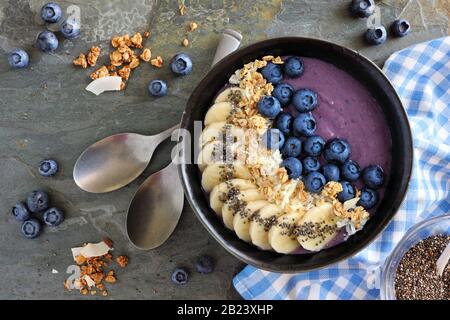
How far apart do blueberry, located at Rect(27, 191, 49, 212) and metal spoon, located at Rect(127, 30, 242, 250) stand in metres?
0.29

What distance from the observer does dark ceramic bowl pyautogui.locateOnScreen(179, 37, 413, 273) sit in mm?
1656

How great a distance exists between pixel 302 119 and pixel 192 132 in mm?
336

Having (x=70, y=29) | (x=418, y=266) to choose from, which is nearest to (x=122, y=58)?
(x=70, y=29)

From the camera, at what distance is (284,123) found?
1.64 m

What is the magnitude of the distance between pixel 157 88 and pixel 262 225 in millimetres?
Answer: 591

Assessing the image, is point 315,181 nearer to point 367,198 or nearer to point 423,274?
point 367,198

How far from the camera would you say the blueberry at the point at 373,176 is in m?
1.65

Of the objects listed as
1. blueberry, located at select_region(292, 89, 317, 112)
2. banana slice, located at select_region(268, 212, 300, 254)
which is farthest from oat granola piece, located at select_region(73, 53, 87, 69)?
banana slice, located at select_region(268, 212, 300, 254)

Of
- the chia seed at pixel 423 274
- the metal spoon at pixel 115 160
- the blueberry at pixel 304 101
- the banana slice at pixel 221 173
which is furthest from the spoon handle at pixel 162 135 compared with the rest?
the chia seed at pixel 423 274

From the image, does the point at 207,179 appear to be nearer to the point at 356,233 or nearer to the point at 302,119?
the point at 302,119

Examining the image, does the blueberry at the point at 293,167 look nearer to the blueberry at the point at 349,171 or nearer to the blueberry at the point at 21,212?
the blueberry at the point at 349,171

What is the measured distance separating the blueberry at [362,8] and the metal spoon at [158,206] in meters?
0.40

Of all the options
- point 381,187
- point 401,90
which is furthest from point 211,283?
point 401,90

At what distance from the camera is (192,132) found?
1748 millimetres
